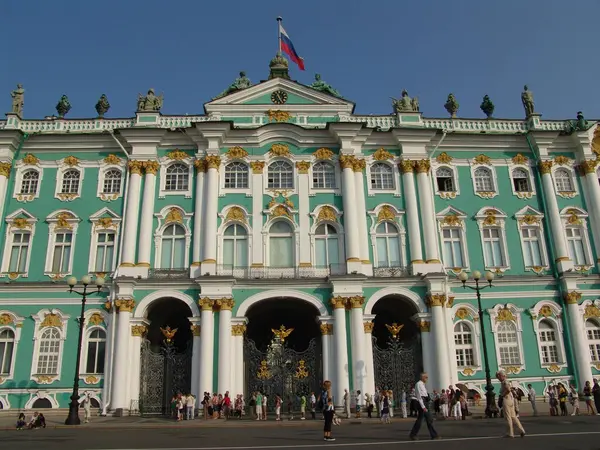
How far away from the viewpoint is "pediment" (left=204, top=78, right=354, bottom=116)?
115 feet

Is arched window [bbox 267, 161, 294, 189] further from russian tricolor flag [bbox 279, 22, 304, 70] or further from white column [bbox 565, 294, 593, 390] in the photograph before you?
white column [bbox 565, 294, 593, 390]

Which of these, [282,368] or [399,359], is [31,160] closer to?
[282,368]

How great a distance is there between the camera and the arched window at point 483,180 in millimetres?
34969

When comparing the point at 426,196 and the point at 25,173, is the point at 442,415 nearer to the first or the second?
the point at 426,196

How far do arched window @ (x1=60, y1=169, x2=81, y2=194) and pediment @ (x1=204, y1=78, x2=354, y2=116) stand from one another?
8.81 metres

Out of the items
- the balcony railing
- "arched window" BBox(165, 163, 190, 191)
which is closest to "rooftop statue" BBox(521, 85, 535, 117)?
the balcony railing

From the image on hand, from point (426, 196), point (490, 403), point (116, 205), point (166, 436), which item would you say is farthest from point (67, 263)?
point (490, 403)

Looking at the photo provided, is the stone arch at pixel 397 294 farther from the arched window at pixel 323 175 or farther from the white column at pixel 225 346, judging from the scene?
the white column at pixel 225 346

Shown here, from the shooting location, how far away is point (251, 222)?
32.7 metres

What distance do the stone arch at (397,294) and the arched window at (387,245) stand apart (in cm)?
188

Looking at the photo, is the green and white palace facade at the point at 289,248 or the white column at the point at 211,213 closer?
the green and white palace facade at the point at 289,248

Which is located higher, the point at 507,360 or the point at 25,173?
the point at 25,173

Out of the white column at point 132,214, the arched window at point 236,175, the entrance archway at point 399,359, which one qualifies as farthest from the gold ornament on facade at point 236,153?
the entrance archway at point 399,359

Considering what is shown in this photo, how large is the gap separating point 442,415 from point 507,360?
7.73 m
